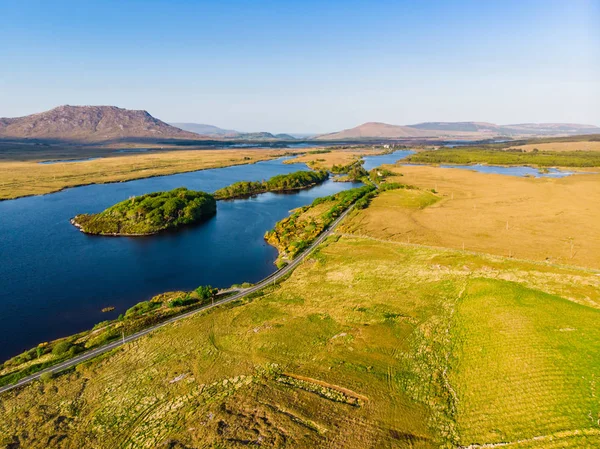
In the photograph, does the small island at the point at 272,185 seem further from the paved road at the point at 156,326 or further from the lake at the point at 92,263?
the paved road at the point at 156,326

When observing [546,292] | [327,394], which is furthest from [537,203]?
[327,394]

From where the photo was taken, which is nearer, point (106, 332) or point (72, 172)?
point (106, 332)

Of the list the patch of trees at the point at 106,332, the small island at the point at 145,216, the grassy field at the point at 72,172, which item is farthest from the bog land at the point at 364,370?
the grassy field at the point at 72,172

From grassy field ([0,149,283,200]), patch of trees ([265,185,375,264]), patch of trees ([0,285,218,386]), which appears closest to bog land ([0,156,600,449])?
patch of trees ([0,285,218,386])

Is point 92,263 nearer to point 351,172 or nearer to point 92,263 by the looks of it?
point 92,263

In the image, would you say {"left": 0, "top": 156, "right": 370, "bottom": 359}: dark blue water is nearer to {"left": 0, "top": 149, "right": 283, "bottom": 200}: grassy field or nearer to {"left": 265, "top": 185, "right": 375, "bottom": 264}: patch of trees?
{"left": 265, "top": 185, "right": 375, "bottom": 264}: patch of trees

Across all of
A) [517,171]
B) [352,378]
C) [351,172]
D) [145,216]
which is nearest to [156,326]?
[352,378]

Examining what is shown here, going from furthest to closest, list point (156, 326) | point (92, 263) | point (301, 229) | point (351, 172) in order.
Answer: point (351, 172) < point (301, 229) < point (92, 263) < point (156, 326)
